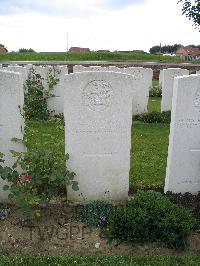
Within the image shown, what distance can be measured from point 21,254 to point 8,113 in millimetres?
1906

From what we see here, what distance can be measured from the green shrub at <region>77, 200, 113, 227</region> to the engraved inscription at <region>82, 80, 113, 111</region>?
140cm

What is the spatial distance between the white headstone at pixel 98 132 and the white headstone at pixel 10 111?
64 centimetres

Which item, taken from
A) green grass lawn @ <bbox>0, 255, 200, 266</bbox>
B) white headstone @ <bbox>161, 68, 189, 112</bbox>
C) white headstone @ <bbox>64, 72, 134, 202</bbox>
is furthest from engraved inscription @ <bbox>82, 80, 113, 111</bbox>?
white headstone @ <bbox>161, 68, 189, 112</bbox>

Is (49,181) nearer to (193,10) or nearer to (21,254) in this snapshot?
(21,254)

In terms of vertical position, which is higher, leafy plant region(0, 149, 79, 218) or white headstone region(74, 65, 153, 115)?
white headstone region(74, 65, 153, 115)

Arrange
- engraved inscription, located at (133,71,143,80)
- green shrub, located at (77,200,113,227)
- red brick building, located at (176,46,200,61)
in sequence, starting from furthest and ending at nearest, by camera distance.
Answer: red brick building, located at (176,46,200,61), engraved inscription, located at (133,71,143,80), green shrub, located at (77,200,113,227)

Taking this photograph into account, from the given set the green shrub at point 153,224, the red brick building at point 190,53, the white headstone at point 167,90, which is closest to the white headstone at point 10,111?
the green shrub at point 153,224

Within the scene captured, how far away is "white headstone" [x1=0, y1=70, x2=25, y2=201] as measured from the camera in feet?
17.0

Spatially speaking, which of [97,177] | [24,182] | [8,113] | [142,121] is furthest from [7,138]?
[142,121]

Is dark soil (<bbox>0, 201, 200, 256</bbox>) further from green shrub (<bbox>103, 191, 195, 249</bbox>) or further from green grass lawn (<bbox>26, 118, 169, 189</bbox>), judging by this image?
green grass lawn (<bbox>26, 118, 169, 189</bbox>)

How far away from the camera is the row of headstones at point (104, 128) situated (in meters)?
5.30

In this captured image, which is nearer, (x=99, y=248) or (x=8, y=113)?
(x=99, y=248)

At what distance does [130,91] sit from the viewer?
5.42 m

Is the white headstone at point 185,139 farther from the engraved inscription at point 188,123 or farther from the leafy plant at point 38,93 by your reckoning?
the leafy plant at point 38,93
